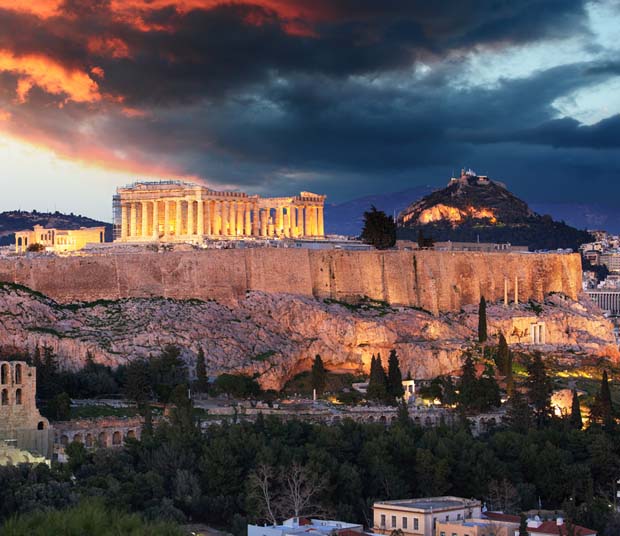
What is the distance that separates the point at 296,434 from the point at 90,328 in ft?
52.0

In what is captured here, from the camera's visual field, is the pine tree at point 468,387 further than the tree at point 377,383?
Yes

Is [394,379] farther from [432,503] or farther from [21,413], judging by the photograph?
[432,503]

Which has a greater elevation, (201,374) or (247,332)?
(247,332)

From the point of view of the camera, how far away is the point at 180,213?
84.4 meters

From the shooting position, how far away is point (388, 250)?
83.7 meters

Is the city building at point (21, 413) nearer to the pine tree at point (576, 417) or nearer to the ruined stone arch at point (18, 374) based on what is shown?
the ruined stone arch at point (18, 374)

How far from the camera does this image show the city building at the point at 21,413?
53.2m

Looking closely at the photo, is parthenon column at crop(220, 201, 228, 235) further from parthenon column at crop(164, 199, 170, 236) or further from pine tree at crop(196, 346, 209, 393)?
pine tree at crop(196, 346, 209, 393)

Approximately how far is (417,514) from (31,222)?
9505 centimetres

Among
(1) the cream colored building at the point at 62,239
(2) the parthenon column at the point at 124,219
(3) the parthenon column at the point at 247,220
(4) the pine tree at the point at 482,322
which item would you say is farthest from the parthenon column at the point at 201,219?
(4) the pine tree at the point at 482,322

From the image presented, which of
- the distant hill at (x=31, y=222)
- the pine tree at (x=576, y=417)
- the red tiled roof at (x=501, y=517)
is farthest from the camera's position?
the distant hill at (x=31, y=222)

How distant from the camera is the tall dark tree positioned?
6456 centimetres

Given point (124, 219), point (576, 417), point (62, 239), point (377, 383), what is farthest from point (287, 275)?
point (62, 239)

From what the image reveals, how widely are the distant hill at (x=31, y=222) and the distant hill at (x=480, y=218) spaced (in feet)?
89.7
